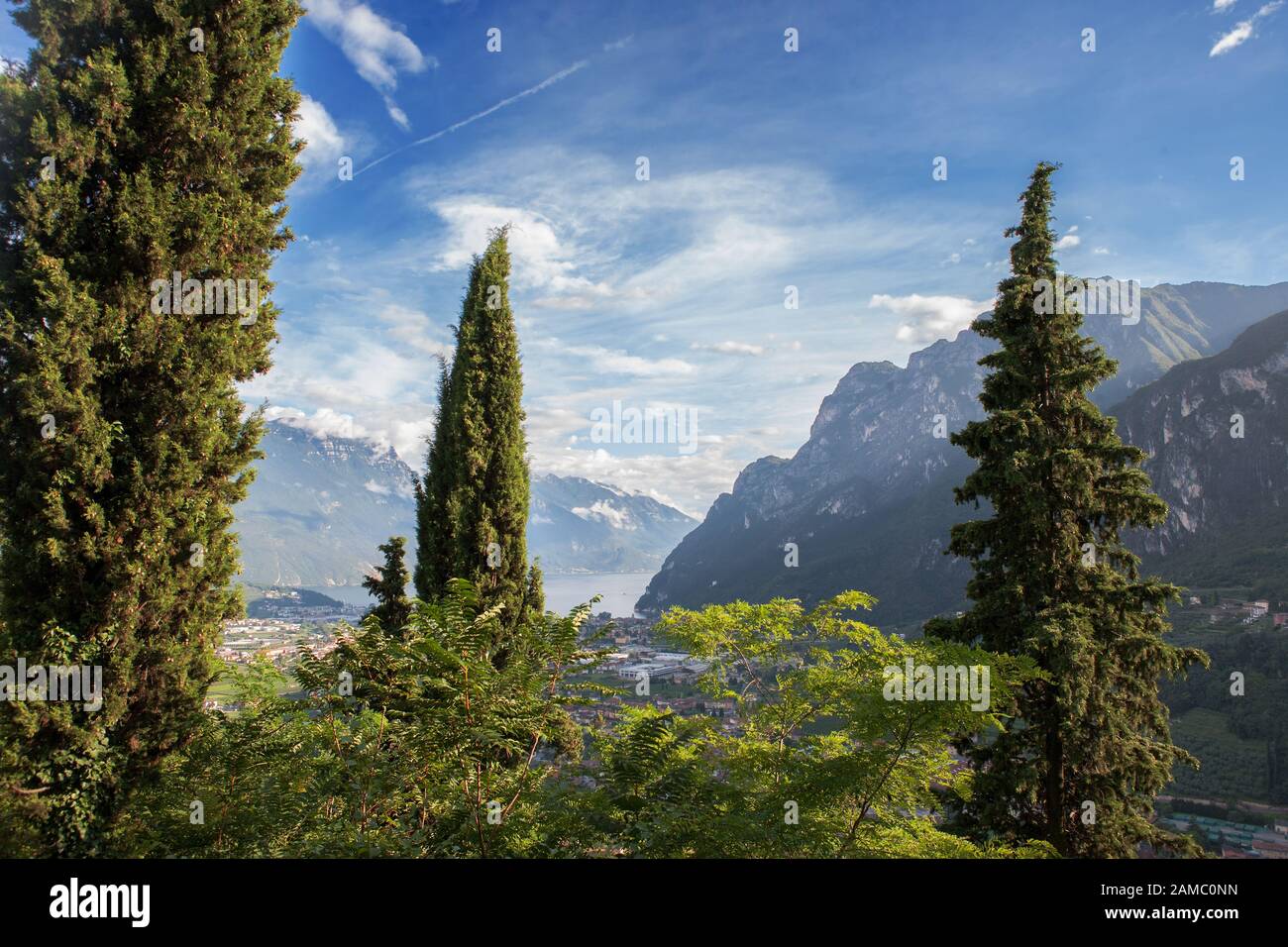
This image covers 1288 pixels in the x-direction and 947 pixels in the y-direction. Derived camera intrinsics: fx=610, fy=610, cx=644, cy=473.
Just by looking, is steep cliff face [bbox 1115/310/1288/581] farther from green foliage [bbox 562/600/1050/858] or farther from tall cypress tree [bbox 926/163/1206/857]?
green foliage [bbox 562/600/1050/858]

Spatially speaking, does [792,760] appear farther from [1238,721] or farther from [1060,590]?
[1238,721]

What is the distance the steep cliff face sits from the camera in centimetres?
8800

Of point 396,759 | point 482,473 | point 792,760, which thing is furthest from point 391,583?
point 792,760

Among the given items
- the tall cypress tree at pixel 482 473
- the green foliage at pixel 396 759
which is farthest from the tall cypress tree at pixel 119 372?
the tall cypress tree at pixel 482 473

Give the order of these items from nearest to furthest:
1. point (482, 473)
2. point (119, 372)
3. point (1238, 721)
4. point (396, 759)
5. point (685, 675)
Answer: point (396, 759)
point (119, 372)
point (482, 473)
point (685, 675)
point (1238, 721)

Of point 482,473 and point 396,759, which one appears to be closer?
point 396,759

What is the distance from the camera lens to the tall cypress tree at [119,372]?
6.87 metres

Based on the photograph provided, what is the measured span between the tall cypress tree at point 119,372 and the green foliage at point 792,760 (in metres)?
5.69

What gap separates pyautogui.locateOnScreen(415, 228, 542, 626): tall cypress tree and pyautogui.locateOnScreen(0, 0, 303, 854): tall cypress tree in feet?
22.7

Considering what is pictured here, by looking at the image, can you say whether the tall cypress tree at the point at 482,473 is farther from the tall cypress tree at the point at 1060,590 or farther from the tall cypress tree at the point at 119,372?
the tall cypress tree at the point at 1060,590

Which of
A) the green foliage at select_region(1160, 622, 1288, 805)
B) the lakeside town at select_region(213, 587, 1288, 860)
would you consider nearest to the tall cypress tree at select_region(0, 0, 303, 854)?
the lakeside town at select_region(213, 587, 1288, 860)

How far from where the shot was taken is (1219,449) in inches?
4190

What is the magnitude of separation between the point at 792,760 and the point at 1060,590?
5701mm
